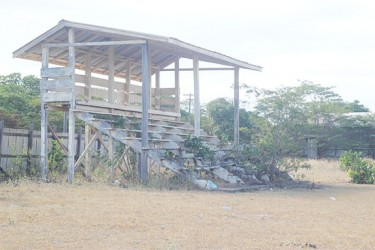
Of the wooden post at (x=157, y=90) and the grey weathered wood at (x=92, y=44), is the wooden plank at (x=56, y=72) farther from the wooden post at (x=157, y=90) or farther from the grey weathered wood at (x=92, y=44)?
the wooden post at (x=157, y=90)

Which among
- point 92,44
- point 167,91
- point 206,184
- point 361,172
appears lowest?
point 206,184

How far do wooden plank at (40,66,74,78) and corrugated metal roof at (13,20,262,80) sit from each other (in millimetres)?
1069

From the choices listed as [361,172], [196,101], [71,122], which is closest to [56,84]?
[71,122]

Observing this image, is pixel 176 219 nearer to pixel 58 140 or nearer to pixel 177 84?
pixel 58 140

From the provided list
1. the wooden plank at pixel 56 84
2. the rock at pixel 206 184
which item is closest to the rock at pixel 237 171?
the rock at pixel 206 184

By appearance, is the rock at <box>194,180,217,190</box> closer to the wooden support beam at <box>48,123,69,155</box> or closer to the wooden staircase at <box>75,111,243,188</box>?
the wooden staircase at <box>75,111,243,188</box>

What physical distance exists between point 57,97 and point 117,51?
398 cm

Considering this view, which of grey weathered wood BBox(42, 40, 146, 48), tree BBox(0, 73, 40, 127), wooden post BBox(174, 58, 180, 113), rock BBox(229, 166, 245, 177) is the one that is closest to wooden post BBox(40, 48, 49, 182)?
grey weathered wood BBox(42, 40, 146, 48)

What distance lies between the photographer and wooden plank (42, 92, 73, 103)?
1794cm

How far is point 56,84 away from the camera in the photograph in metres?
18.1

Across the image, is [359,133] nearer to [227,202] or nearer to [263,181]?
[263,181]

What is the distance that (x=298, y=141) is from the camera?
19969mm

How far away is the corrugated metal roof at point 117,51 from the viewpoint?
1775cm

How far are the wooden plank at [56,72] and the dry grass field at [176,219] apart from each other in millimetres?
4013
